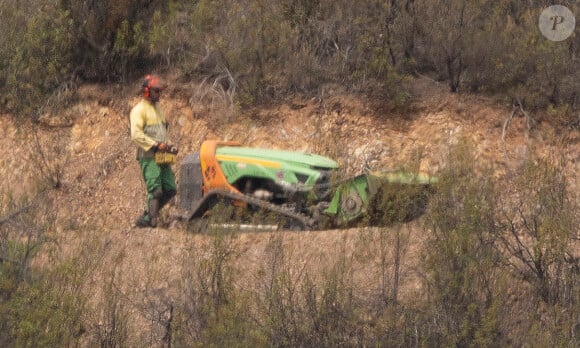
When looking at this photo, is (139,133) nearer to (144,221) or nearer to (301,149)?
(144,221)

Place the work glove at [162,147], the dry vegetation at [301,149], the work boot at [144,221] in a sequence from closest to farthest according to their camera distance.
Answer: the dry vegetation at [301,149], the work glove at [162,147], the work boot at [144,221]

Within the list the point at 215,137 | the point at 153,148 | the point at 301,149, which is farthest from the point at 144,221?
the point at 215,137

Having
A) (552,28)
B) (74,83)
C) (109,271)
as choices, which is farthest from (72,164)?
(552,28)

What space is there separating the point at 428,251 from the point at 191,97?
20.4 feet

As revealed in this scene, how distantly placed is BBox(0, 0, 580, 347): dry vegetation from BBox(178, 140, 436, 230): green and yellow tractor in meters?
0.18

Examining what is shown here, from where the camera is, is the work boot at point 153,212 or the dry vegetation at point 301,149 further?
the work boot at point 153,212

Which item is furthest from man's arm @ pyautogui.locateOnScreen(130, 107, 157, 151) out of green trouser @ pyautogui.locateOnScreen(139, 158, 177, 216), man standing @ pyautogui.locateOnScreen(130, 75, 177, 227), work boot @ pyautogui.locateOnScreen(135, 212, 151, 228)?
work boot @ pyautogui.locateOnScreen(135, 212, 151, 228)

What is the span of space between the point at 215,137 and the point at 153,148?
3316mm

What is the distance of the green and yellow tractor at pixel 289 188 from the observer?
13.3 meters

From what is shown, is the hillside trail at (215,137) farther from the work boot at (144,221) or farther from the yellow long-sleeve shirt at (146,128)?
the yellow long-sleeve shirt at (146,128)

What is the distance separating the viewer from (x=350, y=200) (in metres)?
13.6

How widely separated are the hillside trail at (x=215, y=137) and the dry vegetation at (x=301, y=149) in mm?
30

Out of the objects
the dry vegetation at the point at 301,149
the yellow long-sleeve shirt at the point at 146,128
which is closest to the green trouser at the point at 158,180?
the yellow long-sleeve shirt at the point at 146,128

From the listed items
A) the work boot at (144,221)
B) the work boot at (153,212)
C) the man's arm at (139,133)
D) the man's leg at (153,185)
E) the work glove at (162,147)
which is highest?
the man's arm at (139,133)
